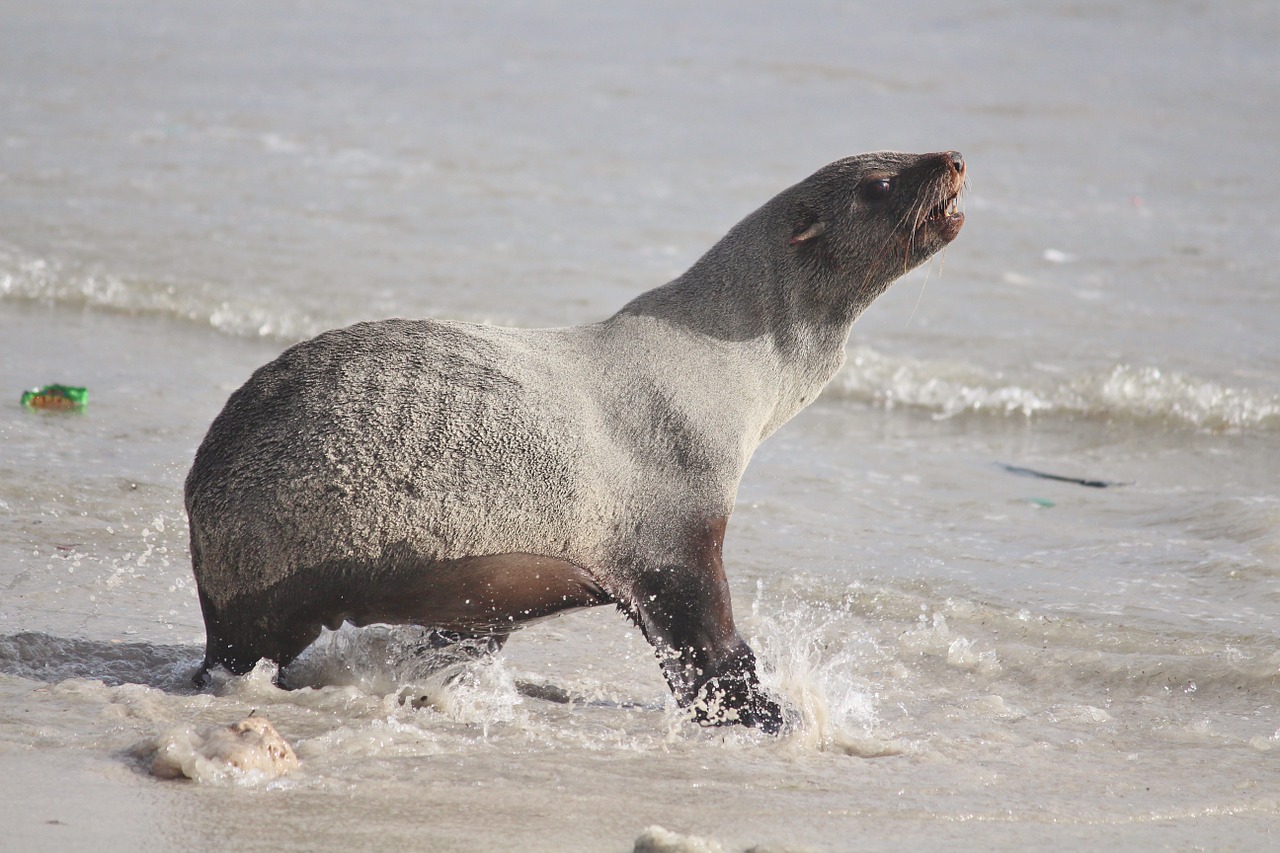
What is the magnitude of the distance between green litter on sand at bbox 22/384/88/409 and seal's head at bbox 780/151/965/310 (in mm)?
4551

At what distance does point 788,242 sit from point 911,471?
11.2ft

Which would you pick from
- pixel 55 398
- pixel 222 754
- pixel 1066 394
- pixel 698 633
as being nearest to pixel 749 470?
pixel 1066 394

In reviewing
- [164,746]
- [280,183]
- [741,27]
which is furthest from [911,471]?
[741,27]

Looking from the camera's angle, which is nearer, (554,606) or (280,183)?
(554,606)

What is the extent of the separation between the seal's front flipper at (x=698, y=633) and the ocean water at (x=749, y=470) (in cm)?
15

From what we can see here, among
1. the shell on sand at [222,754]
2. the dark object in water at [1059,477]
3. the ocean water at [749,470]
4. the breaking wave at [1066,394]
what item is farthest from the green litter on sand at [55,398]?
the dark object in water at [1059,477]

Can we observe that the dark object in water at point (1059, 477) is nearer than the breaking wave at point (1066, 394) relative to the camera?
Yes

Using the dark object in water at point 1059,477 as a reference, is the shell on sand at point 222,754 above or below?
above

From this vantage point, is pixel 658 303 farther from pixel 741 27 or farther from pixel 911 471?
pixel 741 27

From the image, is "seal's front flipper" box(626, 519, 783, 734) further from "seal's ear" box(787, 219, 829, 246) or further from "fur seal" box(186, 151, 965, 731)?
"seal's ear" box(787, 219, 829, 246)

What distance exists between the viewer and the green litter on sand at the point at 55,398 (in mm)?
8297

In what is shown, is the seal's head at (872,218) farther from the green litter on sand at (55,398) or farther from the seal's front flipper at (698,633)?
the green litter on sand at (55,398)

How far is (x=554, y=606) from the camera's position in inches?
208

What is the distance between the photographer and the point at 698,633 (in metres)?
5.21
